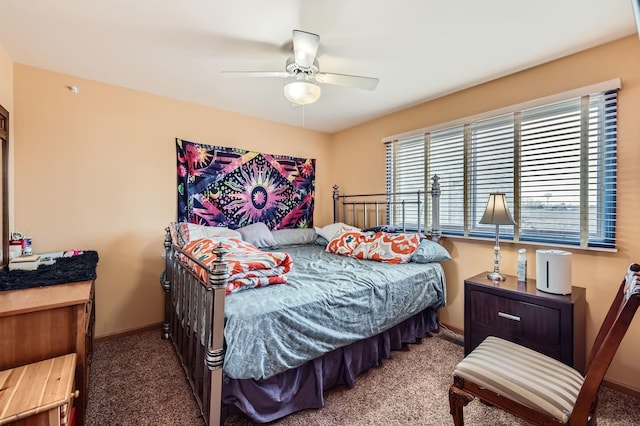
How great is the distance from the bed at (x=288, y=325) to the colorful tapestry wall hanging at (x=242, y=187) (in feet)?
1.94

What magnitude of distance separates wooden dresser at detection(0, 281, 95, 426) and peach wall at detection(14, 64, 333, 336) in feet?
3.92

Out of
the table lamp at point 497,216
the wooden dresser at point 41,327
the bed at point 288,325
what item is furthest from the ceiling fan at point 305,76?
the wooden dresser at point 41,327

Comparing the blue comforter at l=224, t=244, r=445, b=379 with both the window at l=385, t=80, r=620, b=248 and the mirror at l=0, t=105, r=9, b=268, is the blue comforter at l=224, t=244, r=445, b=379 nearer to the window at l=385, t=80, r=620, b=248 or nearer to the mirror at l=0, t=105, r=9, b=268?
the window at l=385, t=80, r=620, b=248

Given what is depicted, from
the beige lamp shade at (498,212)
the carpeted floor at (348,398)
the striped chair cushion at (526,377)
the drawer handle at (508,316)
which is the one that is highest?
the beige lamp shade at (498,212)

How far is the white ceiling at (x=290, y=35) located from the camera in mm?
1552

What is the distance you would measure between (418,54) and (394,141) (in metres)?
1.28

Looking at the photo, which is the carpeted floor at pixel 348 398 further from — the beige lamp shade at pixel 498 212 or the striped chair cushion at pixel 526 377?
the beige lamp shade at pixel 498 212

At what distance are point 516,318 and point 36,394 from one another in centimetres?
244

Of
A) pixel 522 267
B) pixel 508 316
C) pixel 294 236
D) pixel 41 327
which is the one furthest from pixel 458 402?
pixel 294 236

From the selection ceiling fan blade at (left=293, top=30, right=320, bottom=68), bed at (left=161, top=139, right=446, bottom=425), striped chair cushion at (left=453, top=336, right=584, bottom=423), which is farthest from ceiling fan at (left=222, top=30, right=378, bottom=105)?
striped chair cushion at (left=453, top=336, right=584, bottom=423)

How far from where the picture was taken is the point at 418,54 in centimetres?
202

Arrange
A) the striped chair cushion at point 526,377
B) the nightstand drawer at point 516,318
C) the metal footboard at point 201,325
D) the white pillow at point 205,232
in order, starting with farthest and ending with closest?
the white pillow at point 205,232 → the nightstand drawer at point 516,318 → the metal footboard at point 201,325 → the striped chair cushion at point 526,377

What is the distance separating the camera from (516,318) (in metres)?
1.80

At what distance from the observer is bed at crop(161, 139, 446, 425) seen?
1.32 meters
